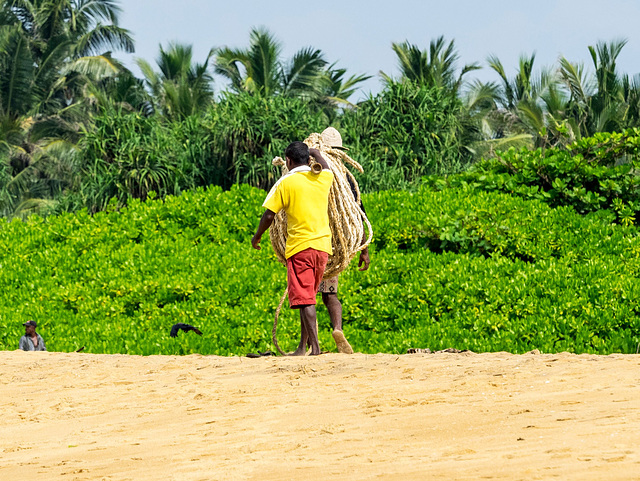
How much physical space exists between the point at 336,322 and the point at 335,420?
2690 millimetres

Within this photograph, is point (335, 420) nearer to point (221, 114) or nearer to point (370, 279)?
point (370, 279)

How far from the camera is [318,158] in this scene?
6.66 m

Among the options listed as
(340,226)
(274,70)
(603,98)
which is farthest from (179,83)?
(340,226)

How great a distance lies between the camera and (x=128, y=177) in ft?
54.8

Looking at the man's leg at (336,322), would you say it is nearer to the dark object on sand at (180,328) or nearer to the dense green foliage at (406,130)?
the dark object on sand at (180,328)

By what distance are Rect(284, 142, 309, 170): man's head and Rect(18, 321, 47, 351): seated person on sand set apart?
14.0ft

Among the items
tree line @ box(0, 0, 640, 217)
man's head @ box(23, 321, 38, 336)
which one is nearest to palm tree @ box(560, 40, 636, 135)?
tree line @ box(0, 0, 640, 217)

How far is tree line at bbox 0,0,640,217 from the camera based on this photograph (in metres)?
17.0

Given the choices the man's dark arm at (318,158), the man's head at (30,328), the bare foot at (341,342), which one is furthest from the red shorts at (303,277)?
the man's head at (30,328)

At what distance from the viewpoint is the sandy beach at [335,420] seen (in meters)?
3.13

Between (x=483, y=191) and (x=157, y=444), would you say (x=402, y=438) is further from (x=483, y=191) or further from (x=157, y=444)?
(x=483, y=191)

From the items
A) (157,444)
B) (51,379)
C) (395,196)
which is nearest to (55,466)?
(157,444)

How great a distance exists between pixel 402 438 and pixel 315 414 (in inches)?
31.8

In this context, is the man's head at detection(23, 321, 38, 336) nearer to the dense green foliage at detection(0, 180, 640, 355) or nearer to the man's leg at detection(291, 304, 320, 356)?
the dense green foliage at detection(0, 180, 640, 355)
